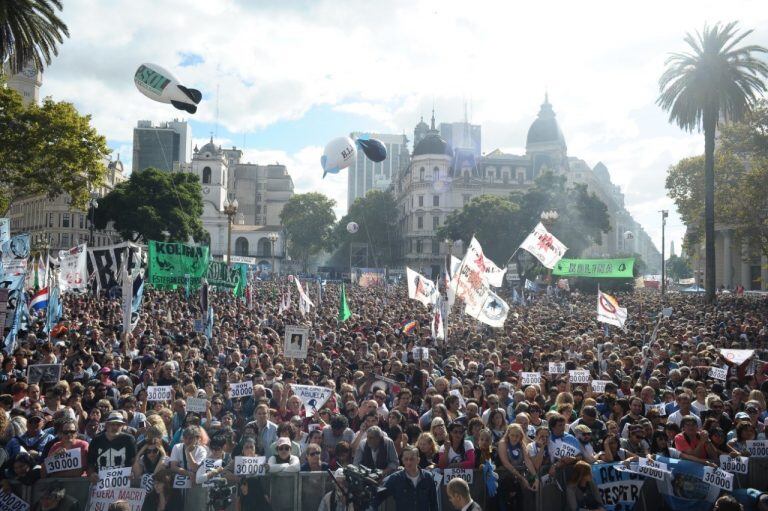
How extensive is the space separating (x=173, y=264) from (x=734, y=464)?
17262 mm

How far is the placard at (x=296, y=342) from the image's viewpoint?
43.0ft

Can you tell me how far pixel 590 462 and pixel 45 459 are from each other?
18.8 ft

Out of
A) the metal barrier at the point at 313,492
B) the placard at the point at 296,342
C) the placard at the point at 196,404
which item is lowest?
the metal barrier at the point at 313,492

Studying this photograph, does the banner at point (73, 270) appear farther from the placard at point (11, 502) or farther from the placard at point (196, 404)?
the placard at point (11, 502)

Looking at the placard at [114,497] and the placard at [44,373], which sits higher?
the placard at [44,373]

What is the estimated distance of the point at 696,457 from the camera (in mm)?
7531

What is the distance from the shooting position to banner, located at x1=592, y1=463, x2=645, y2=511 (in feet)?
23.6

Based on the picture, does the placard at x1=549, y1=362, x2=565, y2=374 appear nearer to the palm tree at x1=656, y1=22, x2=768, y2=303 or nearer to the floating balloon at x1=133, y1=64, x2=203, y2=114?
the floating balloon at x1=133, y1=64, x2=203, y2=114

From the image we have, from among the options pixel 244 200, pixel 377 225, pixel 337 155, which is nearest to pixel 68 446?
pixel 337 155

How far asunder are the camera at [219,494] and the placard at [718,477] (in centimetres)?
489

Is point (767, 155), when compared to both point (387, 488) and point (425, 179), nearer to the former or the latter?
point (387, 488)

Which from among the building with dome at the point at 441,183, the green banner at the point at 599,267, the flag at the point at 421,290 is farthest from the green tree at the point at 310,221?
the flag at the point at 421,290

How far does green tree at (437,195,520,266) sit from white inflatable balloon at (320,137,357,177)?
1751 inches

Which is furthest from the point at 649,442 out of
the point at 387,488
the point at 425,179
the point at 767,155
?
the point at 425,179
